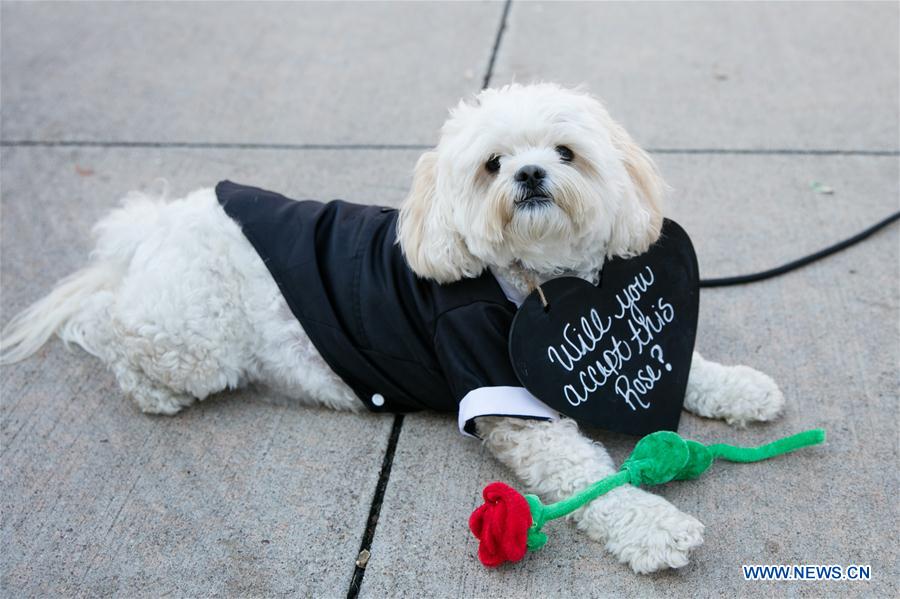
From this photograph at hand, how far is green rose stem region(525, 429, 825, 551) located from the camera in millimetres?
2664

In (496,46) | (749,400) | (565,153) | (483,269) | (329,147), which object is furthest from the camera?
(496,46)

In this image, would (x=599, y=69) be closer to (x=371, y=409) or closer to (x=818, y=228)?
(x=818, y=228)

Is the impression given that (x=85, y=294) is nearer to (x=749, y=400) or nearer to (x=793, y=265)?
(x=749, y=400)

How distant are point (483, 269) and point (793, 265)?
1.69 meters

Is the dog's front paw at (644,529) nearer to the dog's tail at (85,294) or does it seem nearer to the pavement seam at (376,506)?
the pavement seam at (376,506)

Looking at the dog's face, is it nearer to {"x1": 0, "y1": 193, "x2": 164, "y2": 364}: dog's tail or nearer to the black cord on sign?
the black cord on sign

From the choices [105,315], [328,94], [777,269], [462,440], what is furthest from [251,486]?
[328,94]

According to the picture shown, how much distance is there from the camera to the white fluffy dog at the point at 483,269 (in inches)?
106

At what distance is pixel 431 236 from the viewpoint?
9.29 ft

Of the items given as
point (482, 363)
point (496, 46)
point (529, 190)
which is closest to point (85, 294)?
point (482, 363)

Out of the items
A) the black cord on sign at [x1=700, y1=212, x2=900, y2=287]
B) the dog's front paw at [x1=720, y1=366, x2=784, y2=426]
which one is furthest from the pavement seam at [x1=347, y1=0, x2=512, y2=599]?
the black cord on sign at [x1=700, y1=212, x2=900, y2=287]

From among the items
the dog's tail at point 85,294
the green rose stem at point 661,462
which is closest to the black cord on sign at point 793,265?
the green rose stem at point 661,462

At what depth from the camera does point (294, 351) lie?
3.32 metres

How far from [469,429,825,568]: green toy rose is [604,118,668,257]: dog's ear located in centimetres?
63
